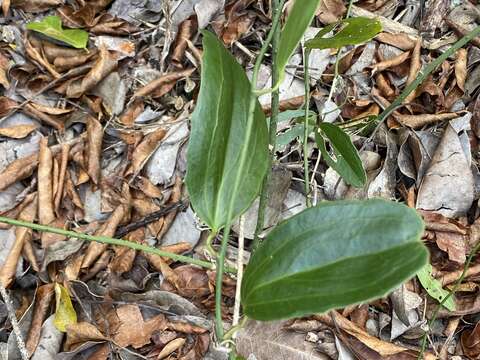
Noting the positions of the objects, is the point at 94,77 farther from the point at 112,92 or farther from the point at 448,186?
the point at 448,186

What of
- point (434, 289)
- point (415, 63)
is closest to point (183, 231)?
point (434, 289)

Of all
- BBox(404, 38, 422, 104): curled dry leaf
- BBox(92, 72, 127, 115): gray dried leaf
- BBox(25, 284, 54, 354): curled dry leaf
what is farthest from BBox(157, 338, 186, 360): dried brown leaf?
BBox(404, 38, 422, 104): curled dry leaf

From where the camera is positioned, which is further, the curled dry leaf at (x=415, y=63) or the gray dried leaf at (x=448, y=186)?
the curled dry leaf at (x=415, y=63)

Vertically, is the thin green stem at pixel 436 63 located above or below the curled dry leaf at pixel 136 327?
above

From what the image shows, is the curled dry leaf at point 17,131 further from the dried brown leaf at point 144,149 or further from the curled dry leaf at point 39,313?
the curled dry leaf at point 39,313

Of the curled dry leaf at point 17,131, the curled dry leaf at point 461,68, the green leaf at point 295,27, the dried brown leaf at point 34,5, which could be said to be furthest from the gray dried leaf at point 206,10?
the green leaf at point 295,27

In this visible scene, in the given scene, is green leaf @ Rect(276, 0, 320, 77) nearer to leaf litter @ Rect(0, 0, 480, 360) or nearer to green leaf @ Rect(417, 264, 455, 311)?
leaf litter @ Rect(0, 0, 480, 360)
